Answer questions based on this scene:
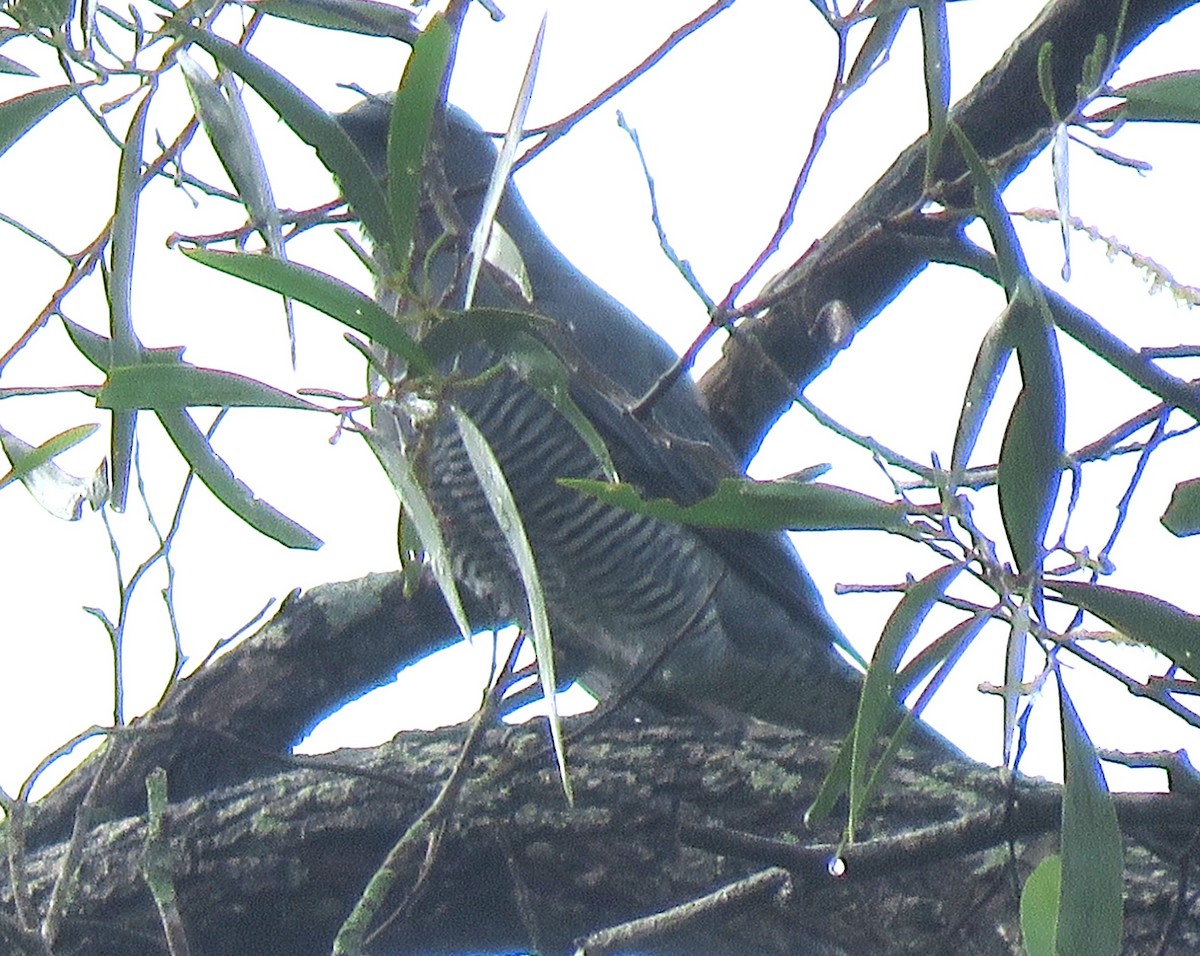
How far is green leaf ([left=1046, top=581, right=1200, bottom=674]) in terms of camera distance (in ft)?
2.92

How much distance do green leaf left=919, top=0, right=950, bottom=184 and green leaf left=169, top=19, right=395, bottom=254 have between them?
344 millimetres

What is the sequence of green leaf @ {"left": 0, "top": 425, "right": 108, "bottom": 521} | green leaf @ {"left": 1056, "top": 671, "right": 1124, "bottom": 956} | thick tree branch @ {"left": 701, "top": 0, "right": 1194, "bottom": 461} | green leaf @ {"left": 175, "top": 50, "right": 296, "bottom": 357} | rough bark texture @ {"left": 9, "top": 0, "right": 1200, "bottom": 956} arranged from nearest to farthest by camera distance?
green leaf @ {"left": 1056, "top": 671, "right": 1124, "bottom": 956}, green leaf @ {"left": 175, "top": 50, "right": 296, "bottom": 357}, green leaf @ {"left": 0, "top": 425, "right": 108, "bottom": 521}, rough bark texture @ {"left": 9, "top": 0, "right": 1200, "bottom": 956}, thick tree branch @ {"left": 701, "top": 0, "right": 1194, "bottom": 461}

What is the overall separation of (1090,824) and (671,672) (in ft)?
5.38

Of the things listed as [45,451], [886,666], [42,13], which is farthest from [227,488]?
[886,666]

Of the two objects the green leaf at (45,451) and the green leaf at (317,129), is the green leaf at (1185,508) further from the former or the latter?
the green leaf at (45,451)

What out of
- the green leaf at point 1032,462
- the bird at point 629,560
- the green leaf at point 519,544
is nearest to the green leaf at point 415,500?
the green leaf at point 519,544

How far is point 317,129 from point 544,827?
893mm

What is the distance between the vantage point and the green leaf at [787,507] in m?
0.89

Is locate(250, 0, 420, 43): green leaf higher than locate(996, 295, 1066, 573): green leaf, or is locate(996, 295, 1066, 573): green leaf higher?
locate(250, 0, 420, 43): green leaf

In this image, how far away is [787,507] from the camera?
0.91 m

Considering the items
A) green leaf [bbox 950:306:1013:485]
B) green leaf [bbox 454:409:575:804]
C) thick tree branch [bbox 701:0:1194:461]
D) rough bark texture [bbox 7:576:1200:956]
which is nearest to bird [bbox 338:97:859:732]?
thick tree branch [bbox 701:0:1194:461]

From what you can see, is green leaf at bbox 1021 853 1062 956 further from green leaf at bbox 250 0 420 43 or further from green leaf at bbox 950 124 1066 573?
green leaf at bbox 250 0 420 43

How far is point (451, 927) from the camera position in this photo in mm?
1744

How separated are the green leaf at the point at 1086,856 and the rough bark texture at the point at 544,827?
291 mm
